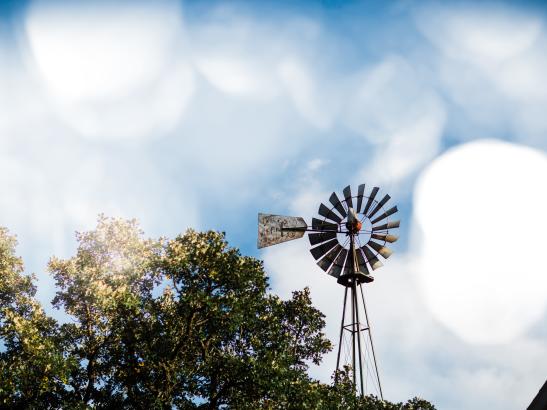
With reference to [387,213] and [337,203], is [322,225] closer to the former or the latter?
[337,203]

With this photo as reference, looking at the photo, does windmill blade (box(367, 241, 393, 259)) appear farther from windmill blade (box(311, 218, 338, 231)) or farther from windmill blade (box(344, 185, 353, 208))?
windmill blade (box(344, 185, 353, 208))

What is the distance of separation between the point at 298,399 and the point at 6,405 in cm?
1229

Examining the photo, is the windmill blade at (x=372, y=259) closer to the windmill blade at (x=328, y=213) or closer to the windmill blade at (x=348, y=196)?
the windmill blade at (x=328, y=213)

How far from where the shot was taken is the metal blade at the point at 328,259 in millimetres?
31188

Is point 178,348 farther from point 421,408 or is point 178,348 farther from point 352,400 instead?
point 421,408

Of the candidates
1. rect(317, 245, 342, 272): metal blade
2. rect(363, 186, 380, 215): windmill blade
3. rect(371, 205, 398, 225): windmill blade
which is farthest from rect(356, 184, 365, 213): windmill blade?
rect(317, 245, 342, 272): metal blade

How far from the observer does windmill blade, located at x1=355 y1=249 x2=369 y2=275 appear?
30750 mm

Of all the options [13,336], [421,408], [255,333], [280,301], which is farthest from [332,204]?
[13,336]

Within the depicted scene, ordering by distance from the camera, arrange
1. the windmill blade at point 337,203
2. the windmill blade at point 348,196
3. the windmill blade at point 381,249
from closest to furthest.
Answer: the windmill blade at point 381,249 < the windmill blade at point 337,203 < the windmill blade at point 348,196

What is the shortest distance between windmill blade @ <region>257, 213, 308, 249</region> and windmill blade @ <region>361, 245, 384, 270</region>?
14.2 ft

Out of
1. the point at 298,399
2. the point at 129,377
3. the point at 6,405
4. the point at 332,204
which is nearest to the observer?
the point at 6,405

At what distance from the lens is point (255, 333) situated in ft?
80.3

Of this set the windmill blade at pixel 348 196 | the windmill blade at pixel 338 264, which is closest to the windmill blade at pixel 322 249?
the windmill blade at pixel 338 264

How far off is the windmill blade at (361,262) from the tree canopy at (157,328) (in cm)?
870
